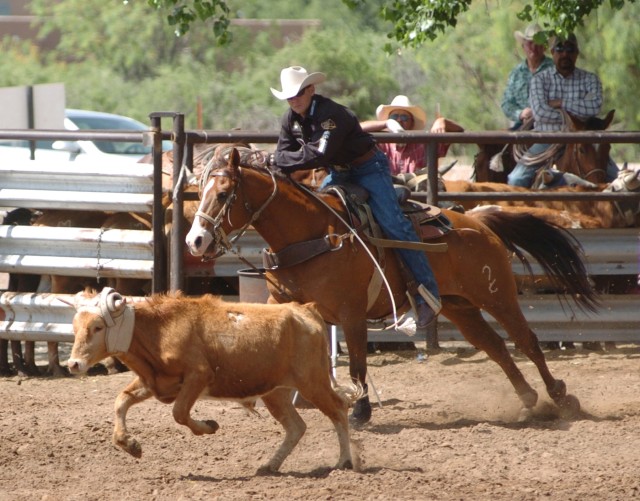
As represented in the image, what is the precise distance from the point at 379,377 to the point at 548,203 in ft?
8.47

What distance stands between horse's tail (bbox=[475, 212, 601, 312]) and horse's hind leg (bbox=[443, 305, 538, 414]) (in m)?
0.59

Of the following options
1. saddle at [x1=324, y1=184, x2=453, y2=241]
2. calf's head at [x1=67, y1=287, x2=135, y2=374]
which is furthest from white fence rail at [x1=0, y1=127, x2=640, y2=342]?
calf's head at [x1=67, y1=287, x2=135, y2=374]

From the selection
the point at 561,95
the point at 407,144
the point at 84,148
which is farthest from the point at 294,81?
the point at 84,148

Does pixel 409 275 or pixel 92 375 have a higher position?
pixel 409 275

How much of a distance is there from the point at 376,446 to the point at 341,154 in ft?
6.20

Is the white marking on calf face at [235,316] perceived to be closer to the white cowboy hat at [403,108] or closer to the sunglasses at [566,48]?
the white cowboy hat at [403,108]

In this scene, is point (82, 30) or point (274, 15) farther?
point (274, 15)

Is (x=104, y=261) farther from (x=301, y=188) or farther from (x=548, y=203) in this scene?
(x=548, y=203)

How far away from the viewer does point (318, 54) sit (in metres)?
33.7

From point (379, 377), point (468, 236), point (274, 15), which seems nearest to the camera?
point (468, 236)

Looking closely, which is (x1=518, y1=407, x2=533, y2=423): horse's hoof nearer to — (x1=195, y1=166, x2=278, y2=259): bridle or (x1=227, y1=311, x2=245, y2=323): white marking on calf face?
(x1=195, y1=166, x2=278, y2=259): bridle

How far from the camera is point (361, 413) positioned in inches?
290

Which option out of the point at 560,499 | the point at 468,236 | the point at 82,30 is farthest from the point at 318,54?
the point at 560,499

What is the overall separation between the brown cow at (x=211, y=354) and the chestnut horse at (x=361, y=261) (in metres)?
0.81
